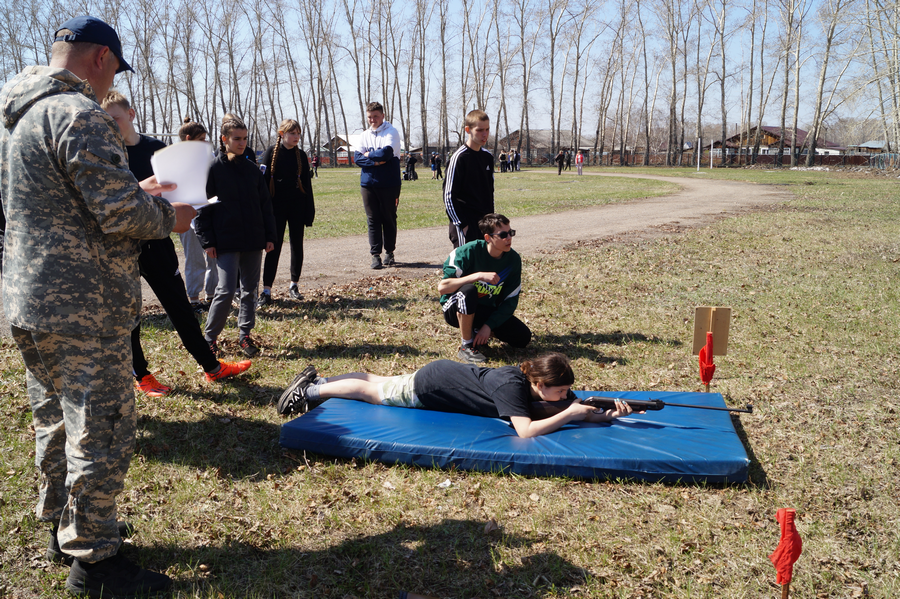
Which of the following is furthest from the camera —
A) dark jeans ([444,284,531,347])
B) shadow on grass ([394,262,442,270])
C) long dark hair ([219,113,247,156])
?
shadow on grass ([394,262,442,270])

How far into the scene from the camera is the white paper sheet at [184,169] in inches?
113

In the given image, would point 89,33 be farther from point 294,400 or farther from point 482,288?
point 482,288

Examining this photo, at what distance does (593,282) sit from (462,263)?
4.14 m

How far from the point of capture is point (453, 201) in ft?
22.3

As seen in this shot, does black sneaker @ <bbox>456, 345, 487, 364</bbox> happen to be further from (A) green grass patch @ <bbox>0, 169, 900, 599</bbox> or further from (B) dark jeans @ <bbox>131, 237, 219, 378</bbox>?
(B) dark jeans @ <bbox>131, 237, 219, 378</bbox>

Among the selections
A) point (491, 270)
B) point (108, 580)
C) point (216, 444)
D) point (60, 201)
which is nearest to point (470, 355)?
point (491, 270)

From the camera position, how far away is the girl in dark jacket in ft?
18.5

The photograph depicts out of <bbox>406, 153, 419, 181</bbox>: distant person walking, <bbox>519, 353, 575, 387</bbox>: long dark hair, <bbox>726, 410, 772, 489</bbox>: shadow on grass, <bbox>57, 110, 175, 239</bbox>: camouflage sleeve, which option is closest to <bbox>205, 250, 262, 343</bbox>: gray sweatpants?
<bbox>519, 353, 575, 387</bbox>: long dark hair

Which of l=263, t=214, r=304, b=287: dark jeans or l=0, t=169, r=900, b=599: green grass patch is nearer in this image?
l=0, t=169, r=900, b=599: green grass patch

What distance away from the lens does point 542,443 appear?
12.9 feet

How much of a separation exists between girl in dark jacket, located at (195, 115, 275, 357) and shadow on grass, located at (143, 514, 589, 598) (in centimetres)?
279

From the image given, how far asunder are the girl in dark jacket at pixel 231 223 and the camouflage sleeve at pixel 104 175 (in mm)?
3104

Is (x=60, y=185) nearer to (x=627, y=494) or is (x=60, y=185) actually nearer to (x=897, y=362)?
(x=627, y=494)

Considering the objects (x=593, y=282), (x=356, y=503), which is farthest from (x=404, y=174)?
(x=356, y=503)
